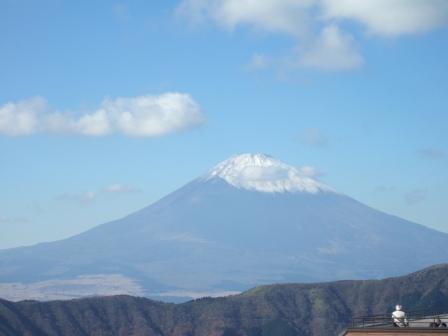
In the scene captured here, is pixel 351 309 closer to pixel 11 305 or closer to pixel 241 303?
pixel 241 303

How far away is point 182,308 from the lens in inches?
6545

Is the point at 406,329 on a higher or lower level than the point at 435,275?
lower

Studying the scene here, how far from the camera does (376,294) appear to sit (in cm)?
16950

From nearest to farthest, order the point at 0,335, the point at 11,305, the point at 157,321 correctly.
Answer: the point at 0,335 → the point at 11,305 → the point at 157,321

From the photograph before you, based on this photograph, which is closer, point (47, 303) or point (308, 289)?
point (47, 303)

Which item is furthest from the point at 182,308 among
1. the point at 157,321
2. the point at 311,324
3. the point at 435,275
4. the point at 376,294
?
the point at 435,275

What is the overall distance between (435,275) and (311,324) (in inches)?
1104

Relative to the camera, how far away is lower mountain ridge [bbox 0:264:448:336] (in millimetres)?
149750

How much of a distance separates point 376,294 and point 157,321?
139 feet

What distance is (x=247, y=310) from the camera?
166 m

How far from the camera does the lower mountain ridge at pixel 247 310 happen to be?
491 feet

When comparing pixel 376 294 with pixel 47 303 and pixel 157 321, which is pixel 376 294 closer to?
pixel 157 321

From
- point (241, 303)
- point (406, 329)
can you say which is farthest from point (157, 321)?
point (406, 329)

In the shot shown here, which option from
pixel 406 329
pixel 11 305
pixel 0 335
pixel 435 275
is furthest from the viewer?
pixel 435 275
